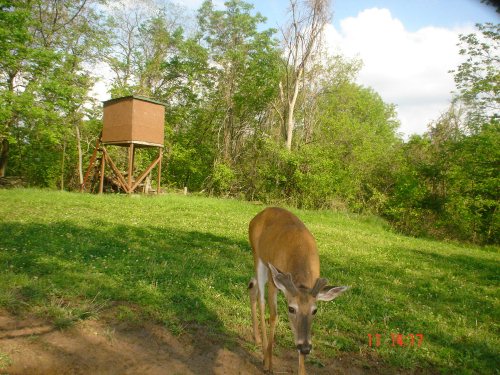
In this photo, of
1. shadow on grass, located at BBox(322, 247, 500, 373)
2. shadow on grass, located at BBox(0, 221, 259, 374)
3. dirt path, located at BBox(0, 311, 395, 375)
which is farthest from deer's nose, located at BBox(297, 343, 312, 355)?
shadow on grass, located at BBox(322, 247, 500, 373)

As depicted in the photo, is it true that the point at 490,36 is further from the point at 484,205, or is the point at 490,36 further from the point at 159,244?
the point at 159,244

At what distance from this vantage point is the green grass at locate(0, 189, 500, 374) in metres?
5.34

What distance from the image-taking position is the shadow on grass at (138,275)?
5.35 m

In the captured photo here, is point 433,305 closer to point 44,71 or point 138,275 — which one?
point 138,275

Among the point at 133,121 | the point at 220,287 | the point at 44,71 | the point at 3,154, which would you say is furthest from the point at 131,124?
the point at 220,287

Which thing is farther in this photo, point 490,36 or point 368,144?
point 368,144

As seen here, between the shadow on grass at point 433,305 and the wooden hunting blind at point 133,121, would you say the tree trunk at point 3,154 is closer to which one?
→ the wooden hunting blind at point 133,121

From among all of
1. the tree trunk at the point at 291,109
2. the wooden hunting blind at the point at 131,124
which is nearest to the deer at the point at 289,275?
the wooden hunting blind at the point at 131,124

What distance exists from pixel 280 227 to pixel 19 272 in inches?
186

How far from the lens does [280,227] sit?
5.36m

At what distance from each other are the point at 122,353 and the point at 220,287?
2748 mm

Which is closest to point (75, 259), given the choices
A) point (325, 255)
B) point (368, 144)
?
point (325, 255)
